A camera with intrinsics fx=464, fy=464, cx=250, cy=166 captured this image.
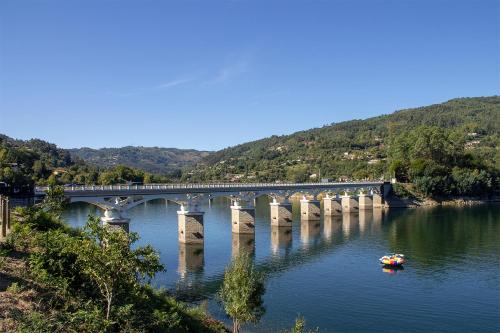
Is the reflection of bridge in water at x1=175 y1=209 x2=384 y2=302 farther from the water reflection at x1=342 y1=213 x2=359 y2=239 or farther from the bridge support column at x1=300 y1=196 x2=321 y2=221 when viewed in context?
the bridge support column at x1=300 y1=196 x2=321 y2=221

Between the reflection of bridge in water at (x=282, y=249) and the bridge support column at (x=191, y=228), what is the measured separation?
33.1 inches

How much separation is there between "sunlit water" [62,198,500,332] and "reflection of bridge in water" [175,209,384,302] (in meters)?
0.12

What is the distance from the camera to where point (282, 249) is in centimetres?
5184

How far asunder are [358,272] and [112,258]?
98.2 ft

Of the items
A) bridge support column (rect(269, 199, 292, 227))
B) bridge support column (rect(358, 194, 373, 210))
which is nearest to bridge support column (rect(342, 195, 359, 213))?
bridge support column (rect(358, 194, 373, 210))

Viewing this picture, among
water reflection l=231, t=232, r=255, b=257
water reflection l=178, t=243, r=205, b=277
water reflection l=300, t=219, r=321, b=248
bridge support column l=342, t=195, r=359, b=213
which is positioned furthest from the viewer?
bridge support column l=342, t=195, r=359, b=213

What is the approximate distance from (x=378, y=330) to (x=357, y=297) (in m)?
6.23

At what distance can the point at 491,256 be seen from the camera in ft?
146

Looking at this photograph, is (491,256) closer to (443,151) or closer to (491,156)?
(443,151)

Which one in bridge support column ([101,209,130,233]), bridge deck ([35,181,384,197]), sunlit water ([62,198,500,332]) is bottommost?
sunlit water ([62,198,500,332])

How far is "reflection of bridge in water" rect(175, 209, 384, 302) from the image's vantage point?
36.3 metres

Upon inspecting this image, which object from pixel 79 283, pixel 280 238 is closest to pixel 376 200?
pixel 280 238

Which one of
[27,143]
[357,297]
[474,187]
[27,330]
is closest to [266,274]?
[357,297]

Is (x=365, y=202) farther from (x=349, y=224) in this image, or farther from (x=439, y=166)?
(x=349, y=224)
